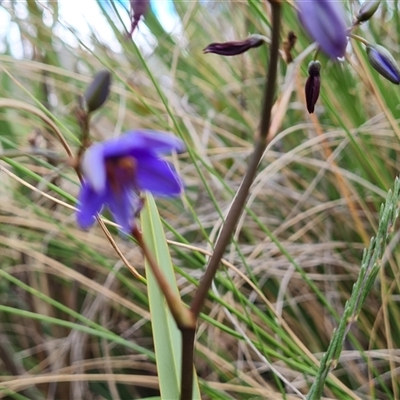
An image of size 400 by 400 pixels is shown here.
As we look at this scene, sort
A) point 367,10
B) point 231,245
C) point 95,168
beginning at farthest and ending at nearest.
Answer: point 231,245
point 367,10
point 95,168

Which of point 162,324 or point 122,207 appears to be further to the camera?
point 162,324

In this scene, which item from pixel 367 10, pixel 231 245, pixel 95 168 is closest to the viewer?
pixel 95 168

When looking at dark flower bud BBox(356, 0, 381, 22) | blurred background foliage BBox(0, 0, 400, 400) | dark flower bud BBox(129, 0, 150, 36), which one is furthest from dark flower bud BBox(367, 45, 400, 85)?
blurred background foliage BBox(0, 0, 400, 400)

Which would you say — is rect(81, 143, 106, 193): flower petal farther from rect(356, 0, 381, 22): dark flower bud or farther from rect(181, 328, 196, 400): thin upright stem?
rect(356, 0, 381, 22): dark flower bud

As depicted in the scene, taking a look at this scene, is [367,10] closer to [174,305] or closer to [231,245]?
[174,305]

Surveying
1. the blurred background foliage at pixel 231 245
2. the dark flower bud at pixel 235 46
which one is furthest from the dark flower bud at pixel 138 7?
the blurred background foliage at pixel 231 245

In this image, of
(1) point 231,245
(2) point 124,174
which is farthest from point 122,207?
(1) point 231,245

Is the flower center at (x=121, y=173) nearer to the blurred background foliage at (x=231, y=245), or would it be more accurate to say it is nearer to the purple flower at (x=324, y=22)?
the purple flower at (x=324, y=22)

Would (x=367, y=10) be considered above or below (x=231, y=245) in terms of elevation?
above
